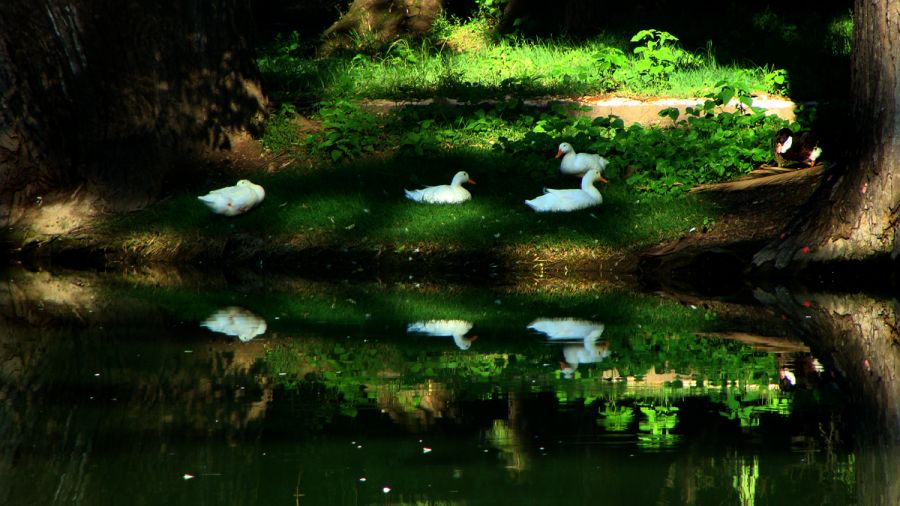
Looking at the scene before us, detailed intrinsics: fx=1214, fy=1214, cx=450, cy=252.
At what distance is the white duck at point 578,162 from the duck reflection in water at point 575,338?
463 cm

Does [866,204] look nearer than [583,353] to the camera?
No

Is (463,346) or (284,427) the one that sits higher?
(284,427)

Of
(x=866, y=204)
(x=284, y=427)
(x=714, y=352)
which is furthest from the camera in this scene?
(x=866, y=204)

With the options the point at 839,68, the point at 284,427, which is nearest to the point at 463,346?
the point at 284,427

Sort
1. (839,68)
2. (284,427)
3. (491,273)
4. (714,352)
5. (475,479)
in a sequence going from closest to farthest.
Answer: (475,479) → (284,427) → (714,352) → (491,273) → (839,68)

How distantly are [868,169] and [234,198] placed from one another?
6736 mm

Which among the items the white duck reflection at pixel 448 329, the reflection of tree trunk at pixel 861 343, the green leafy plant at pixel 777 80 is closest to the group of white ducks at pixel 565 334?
the white duck reflection at pixel 448 329

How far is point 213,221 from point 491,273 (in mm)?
3380

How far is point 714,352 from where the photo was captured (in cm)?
783

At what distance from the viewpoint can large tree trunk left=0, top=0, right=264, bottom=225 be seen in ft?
45.4

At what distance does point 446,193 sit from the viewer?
1362 cm

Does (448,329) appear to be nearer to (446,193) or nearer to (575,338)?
(575,338)

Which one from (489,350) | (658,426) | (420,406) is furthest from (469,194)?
(658,426)

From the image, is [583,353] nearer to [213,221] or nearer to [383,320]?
[383,320]
